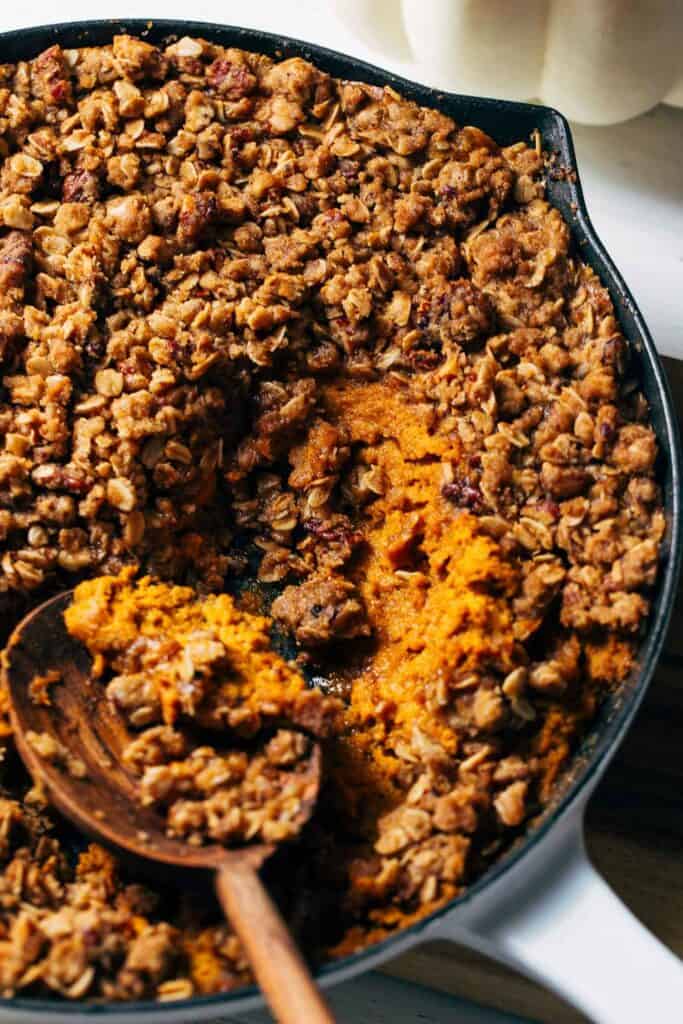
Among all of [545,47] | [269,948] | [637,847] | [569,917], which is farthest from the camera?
[545,47]

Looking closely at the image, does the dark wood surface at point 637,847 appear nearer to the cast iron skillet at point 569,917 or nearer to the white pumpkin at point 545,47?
the cast iron skillet at point 569,917

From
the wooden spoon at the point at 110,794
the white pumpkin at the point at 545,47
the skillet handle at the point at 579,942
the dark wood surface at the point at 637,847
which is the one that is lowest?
the dark wood surface at the point at 637,847

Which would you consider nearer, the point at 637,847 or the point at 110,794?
the point at 110,794

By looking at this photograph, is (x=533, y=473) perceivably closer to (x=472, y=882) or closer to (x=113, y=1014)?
Result: (x=472, y=882)

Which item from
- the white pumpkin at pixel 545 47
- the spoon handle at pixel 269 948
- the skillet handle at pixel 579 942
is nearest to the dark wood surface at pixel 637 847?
the skillet handle at pixel 579 942

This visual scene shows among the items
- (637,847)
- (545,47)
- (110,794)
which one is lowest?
(637,847)

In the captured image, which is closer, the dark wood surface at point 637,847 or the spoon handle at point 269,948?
the spoon handle at point 269,948

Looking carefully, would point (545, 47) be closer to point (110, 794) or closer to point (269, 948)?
point (110, 794)

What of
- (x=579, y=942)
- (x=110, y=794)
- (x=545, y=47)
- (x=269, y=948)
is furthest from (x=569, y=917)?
(x=545, y=47)
